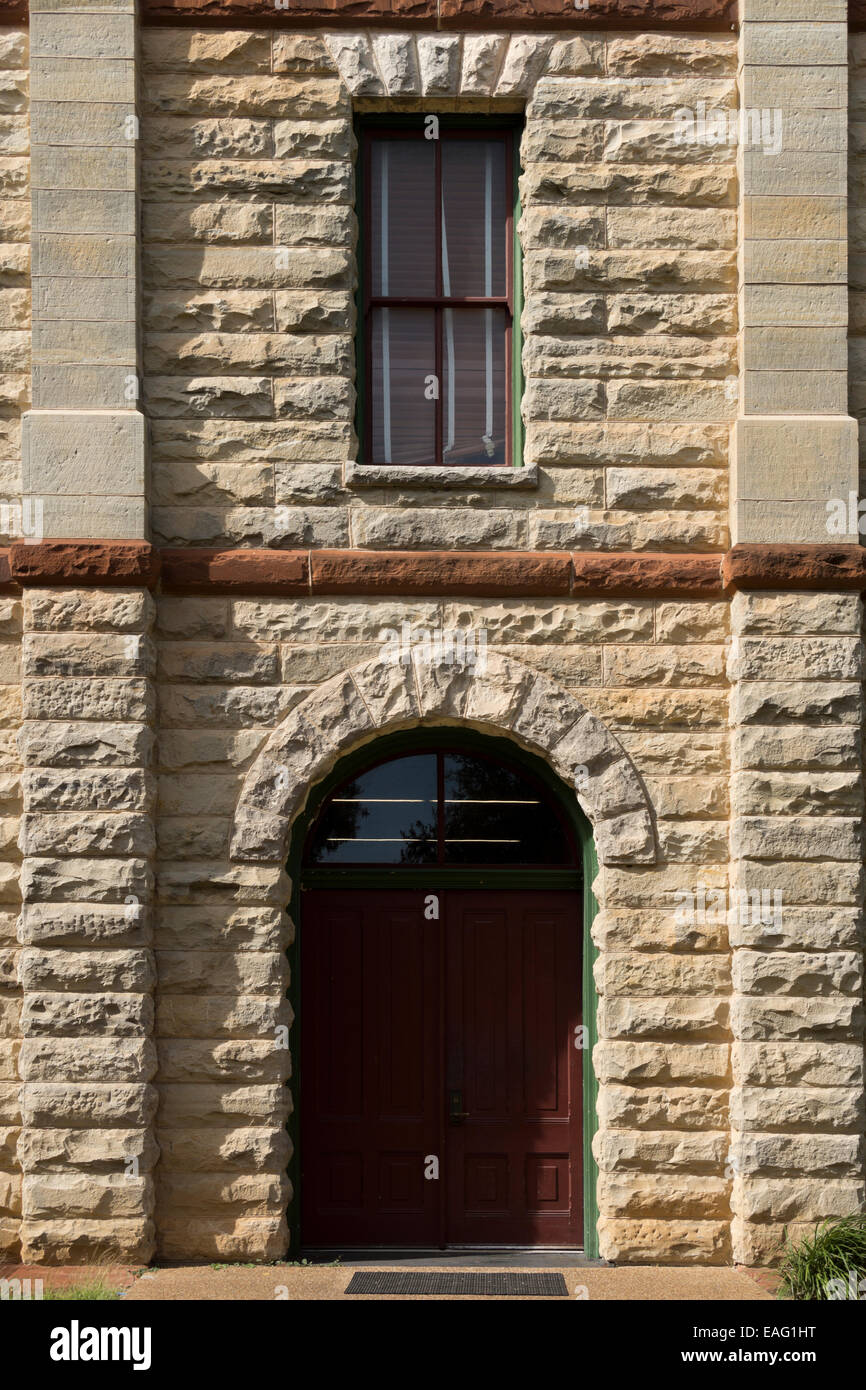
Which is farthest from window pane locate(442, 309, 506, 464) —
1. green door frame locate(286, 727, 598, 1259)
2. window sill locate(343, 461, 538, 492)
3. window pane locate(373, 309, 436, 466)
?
green door frame locate(286, 727, 598, 1259)

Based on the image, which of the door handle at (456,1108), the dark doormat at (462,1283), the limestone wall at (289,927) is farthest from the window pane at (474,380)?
→ the dark doormat at (462,1283)

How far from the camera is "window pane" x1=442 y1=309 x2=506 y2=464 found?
9117mm

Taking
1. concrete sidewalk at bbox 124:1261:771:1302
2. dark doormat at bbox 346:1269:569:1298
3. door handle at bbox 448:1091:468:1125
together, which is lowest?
dark doormat at bbox 346:1269:569:1298

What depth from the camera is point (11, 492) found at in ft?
28.5

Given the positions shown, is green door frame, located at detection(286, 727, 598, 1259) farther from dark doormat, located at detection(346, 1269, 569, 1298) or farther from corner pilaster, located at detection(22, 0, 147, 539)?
corner pilaster, located at detection(22, 0, 147, 539)

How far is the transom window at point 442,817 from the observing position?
9016 millimetres

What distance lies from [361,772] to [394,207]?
3.79m

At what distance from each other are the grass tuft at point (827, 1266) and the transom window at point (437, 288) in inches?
205

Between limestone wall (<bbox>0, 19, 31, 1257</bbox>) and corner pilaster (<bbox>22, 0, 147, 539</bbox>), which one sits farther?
corner pilaster (<bbox>22, 0, 147, 539</bbox>)

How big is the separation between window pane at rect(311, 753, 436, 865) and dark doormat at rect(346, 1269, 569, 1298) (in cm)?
250

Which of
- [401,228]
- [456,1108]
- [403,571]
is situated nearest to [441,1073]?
[456,1108]

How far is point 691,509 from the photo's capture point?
8.80m

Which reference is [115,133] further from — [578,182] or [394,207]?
[578,182]

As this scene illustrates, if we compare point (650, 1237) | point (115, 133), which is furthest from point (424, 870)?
point (115, 133)
